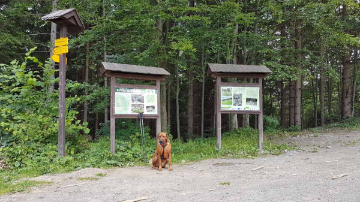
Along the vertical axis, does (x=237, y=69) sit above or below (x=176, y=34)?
below

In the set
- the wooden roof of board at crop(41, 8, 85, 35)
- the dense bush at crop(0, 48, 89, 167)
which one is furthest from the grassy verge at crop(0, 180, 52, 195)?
the wooden roof of board at crop(41, 8, 85, 35)

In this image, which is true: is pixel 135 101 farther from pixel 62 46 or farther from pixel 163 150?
pixel 62 46

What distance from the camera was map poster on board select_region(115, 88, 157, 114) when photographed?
7.87 m

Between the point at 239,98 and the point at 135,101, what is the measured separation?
12.1 ft

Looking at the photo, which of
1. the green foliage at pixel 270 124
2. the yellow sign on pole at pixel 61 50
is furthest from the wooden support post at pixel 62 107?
the green foliage at pixel 270 124

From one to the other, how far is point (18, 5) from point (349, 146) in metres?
16.0

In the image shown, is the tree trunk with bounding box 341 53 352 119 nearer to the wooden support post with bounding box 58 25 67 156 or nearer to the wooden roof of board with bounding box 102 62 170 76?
the wooden roof of board with bounding box 102 62 170 76

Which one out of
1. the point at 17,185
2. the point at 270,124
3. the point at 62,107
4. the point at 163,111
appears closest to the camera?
the point at 17,185

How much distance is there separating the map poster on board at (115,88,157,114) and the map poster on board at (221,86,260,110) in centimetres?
248

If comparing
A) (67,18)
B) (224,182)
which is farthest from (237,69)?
(67,18)

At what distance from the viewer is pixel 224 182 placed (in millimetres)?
5125

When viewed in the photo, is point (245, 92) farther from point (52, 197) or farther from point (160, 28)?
point (52, 197)

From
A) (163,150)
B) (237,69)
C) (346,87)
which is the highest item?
(237,69)

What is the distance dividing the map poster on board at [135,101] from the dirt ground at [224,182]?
2.05 meters
